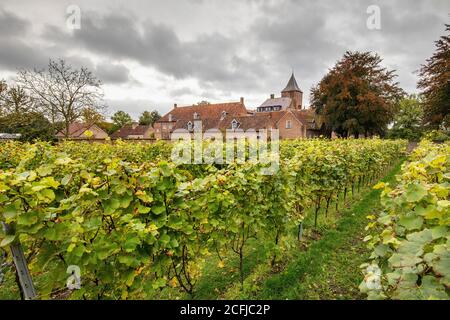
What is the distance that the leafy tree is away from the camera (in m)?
25.2

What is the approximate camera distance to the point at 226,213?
346cm

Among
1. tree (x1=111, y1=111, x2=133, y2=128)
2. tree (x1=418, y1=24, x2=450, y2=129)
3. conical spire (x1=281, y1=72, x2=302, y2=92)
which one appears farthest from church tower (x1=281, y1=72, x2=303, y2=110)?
tree (x1=418, y1=24, x2=450, y2=129)

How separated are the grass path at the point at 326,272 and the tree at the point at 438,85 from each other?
20.4m

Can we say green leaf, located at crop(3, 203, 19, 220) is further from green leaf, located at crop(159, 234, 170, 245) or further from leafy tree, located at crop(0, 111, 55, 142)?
leafy tree, located at crop(0, 111, 55, 142)

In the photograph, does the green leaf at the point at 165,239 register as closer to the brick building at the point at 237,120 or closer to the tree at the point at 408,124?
the brick building at the point at 237,120

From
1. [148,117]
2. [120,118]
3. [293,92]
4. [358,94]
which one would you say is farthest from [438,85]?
[120,118]

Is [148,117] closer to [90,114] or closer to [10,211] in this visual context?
[90,114]

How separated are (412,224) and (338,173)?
4922 millimetres

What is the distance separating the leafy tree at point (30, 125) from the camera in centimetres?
2522

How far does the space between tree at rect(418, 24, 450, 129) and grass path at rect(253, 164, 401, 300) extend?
20430 mm

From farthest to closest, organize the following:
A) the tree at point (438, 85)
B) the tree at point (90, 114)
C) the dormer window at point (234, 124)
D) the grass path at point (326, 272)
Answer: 1. the dormer window at point (234, 124)
2. the tree at point (90, 114)
3. the tree at point (438, 85)
4. the grass path at point (326, 272)

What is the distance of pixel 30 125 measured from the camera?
25969 millimetres

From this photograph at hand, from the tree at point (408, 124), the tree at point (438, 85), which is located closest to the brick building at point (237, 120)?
the tree at point (408, 124)
